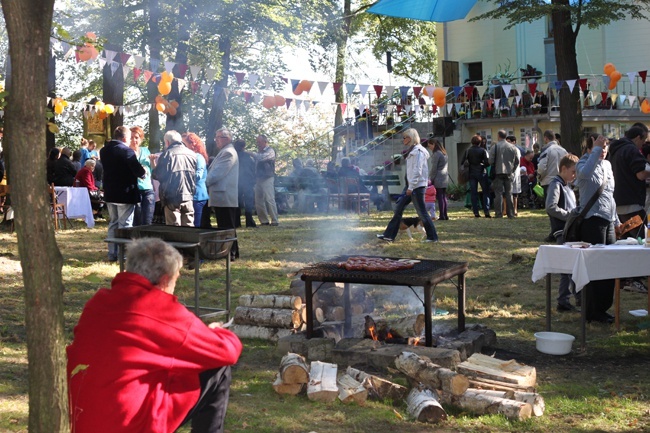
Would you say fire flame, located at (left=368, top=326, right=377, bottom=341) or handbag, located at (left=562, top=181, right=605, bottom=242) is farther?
handbag, located at (left=562, top=181, right=605, bottom=242)

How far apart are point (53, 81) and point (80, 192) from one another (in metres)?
5.68

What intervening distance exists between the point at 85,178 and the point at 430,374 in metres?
13.5

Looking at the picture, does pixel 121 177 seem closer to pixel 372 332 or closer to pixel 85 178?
pixel 372 332

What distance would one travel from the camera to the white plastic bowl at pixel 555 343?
706cm

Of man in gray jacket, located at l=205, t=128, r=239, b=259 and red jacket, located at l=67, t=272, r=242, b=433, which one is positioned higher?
man in gray jacket, located at l=205, t=128, r=239, b=259

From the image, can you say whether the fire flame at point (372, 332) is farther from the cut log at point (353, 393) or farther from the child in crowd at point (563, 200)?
the child in crowd at point (563, 200)

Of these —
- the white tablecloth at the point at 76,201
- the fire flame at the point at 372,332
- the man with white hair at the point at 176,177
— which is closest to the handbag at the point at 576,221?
the fire flame at the point at 372,332

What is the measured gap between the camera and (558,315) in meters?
8.70

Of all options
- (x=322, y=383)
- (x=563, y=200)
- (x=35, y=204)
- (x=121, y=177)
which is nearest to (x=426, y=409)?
(x=322, y=383)

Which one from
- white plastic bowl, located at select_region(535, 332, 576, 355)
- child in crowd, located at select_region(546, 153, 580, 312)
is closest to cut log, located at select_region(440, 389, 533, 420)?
white plastic bowl, located at select_region(535, 332, 576, 355)

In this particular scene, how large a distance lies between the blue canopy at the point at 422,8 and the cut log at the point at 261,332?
1618 cm

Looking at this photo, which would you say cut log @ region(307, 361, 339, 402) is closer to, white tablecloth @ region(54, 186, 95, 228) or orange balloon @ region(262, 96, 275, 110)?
white tablecloth @ region(54, 186, 95, 228)

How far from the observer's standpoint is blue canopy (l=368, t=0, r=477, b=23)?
22984 mm

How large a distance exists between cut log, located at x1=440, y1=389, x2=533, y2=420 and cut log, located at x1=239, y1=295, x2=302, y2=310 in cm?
233
